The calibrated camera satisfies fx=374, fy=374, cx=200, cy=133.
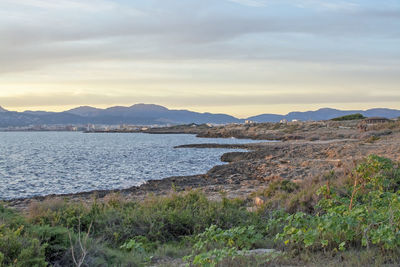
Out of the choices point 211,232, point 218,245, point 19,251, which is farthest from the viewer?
point 218,245

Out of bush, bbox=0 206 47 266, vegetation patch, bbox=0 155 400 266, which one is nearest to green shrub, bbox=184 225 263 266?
vegetation patch, bbox=0 155 400 266

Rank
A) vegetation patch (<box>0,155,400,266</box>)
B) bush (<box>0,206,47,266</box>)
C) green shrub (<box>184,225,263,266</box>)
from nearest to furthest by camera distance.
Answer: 1. green shrub (<box>184,225,263,266</box>)
2. bush (<box>0,206,47,266</box>)
3. vegetation patch (<box>0,155,400,266</box>)

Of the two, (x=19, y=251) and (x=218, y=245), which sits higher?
(x=19, y=251)

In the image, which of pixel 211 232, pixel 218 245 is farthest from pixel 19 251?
pixel 218 245

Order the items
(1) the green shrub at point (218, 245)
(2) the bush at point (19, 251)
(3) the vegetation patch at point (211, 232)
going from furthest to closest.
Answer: (3) the vegetation patch at point (211, 232) < (2) the bush at point (19, 251) < (1) the green shrub at point (218, 245)

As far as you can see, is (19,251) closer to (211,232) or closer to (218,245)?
(211,232)

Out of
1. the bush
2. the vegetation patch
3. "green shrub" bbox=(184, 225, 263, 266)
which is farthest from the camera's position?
the vegetation patch

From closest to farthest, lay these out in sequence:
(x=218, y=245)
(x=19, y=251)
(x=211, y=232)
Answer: (x=19, y=251)
(x=211, y=232)
(x=218, y=245)

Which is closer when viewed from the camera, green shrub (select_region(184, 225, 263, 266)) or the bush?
green shrub (select_region(184, 225, 263, 266))

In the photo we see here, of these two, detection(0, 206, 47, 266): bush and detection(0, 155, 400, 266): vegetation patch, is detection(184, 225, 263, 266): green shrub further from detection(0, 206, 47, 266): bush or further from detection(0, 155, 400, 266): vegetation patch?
detection(0, 206, 47, 266): bush

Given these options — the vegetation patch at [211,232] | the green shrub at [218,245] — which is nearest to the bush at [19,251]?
the vegetation patch at [211,232]

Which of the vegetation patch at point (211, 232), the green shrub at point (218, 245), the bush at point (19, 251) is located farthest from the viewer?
the vegetation patch at point (211, 232)

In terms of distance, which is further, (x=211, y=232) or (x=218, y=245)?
(x=218, y=245)

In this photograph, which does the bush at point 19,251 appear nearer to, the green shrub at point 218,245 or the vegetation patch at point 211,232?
the vegetation patch at point 211,232
